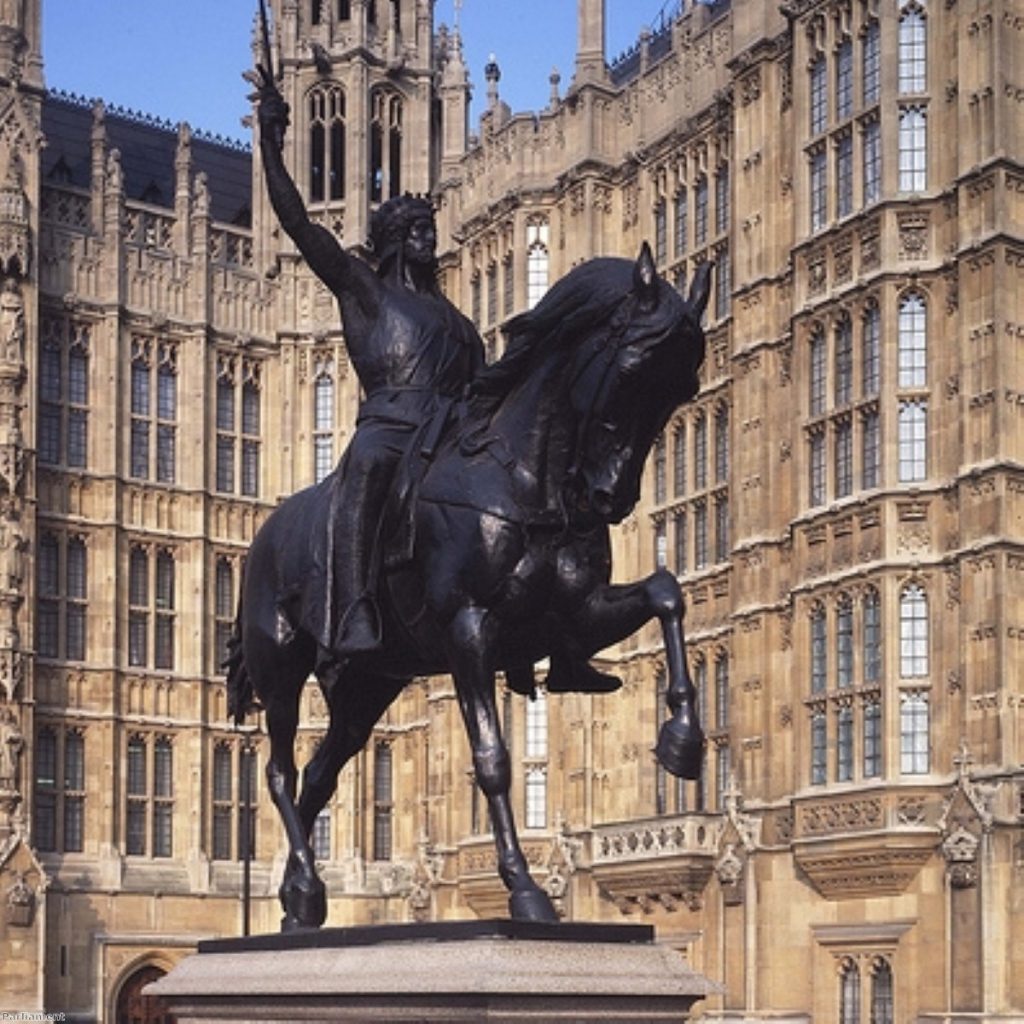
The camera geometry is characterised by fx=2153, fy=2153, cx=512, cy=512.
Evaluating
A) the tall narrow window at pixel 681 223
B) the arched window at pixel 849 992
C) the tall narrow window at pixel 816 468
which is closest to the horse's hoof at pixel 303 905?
the arched window at pixel 849 992

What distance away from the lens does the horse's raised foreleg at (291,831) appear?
34.0ft

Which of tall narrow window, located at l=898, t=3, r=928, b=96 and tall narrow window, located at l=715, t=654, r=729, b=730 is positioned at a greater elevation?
tall narrow window, located at l=898, t=3, r=928, b=96

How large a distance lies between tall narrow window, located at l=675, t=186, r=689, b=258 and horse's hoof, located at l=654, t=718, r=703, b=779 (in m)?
31.4

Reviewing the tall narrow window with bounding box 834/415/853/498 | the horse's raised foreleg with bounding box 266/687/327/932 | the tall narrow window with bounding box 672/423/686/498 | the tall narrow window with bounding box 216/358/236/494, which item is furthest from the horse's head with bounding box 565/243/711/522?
the tall narrow window with bounding box 216/358/236/494

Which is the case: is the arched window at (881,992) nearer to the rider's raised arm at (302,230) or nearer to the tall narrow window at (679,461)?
the tall narrow window at (679,461)

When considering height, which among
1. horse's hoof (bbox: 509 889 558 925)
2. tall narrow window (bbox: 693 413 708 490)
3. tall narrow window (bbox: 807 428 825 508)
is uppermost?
tall narrow window (bbox: 693 413 708 490)

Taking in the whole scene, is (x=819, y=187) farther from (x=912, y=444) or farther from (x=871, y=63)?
(x=912, y=444)

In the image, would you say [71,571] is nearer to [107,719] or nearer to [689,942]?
[107,719]

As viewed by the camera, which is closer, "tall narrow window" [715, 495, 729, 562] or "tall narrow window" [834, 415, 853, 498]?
"tall narrow window" [834, 415, 853, 498]

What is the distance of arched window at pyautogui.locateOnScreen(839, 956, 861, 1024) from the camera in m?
32.6

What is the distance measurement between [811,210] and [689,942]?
1244 cm

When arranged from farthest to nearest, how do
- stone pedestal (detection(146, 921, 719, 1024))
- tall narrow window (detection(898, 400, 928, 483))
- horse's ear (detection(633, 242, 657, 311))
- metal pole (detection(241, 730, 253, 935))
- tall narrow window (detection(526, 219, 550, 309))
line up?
1. tall narrow window (detection(526, 219, 550, 309))
2. metal pole (detection(241, 730, 253, 935))
3. tall narrow window (detection(898, 400, 928, 483))
4. horse's ear (detection(633, 242, 657, 311))
5. stone pedestal (detection(146, 921, 719, 1024))

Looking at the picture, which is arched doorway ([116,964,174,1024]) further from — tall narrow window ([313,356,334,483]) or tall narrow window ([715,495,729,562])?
tall narrow window ([715,495,729,562])

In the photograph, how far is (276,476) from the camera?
4853cm
